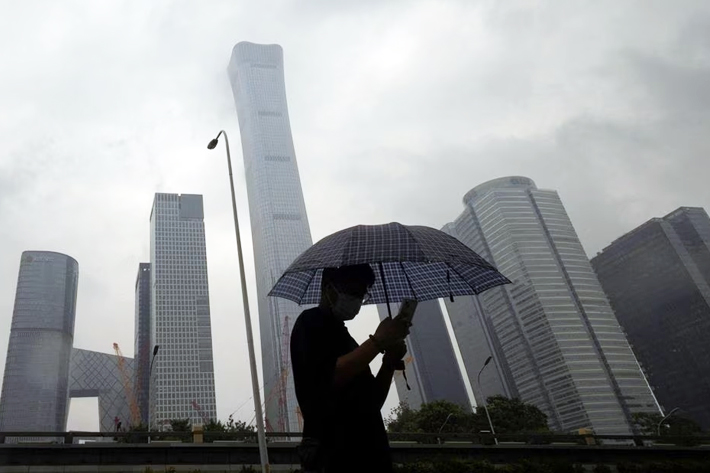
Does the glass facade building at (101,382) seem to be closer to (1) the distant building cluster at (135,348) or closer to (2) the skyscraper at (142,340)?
(1) the distant building cluster at (135,348)

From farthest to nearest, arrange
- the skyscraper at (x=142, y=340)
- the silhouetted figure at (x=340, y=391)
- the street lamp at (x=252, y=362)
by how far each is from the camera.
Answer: the skyscraper at (x=142, y=340) → the street lamp at (x=252, y=362) → the silhouetted figure at (x=340, y=391)

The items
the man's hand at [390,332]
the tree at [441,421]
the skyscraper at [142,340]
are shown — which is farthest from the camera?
the skyscraper at [142,340]

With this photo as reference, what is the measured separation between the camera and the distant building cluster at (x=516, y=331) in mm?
124250

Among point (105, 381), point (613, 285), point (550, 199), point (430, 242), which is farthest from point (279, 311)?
point (430, 242)

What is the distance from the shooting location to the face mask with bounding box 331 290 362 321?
390 cm

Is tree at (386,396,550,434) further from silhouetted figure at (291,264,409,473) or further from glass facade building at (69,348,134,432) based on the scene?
glass facade building at (69,348,134,432)

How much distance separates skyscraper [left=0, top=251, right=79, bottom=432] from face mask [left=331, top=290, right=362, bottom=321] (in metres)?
172

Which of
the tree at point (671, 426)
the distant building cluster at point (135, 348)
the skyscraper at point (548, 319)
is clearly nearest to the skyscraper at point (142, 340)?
the distant building cluster at point (135, 348)

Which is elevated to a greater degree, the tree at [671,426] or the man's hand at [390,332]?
the man's hand at [390,332]

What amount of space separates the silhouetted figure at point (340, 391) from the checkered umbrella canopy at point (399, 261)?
A: 0.88 m

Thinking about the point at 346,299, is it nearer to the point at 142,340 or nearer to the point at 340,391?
the point at 340,391

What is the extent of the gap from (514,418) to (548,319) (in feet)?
208

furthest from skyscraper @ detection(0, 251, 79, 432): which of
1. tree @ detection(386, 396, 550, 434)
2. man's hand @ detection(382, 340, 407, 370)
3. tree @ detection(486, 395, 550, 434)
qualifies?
man's hand @ detection(382, 340, 407, 370)

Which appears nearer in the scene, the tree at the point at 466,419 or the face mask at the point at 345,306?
the face mask at the point at 345,306
